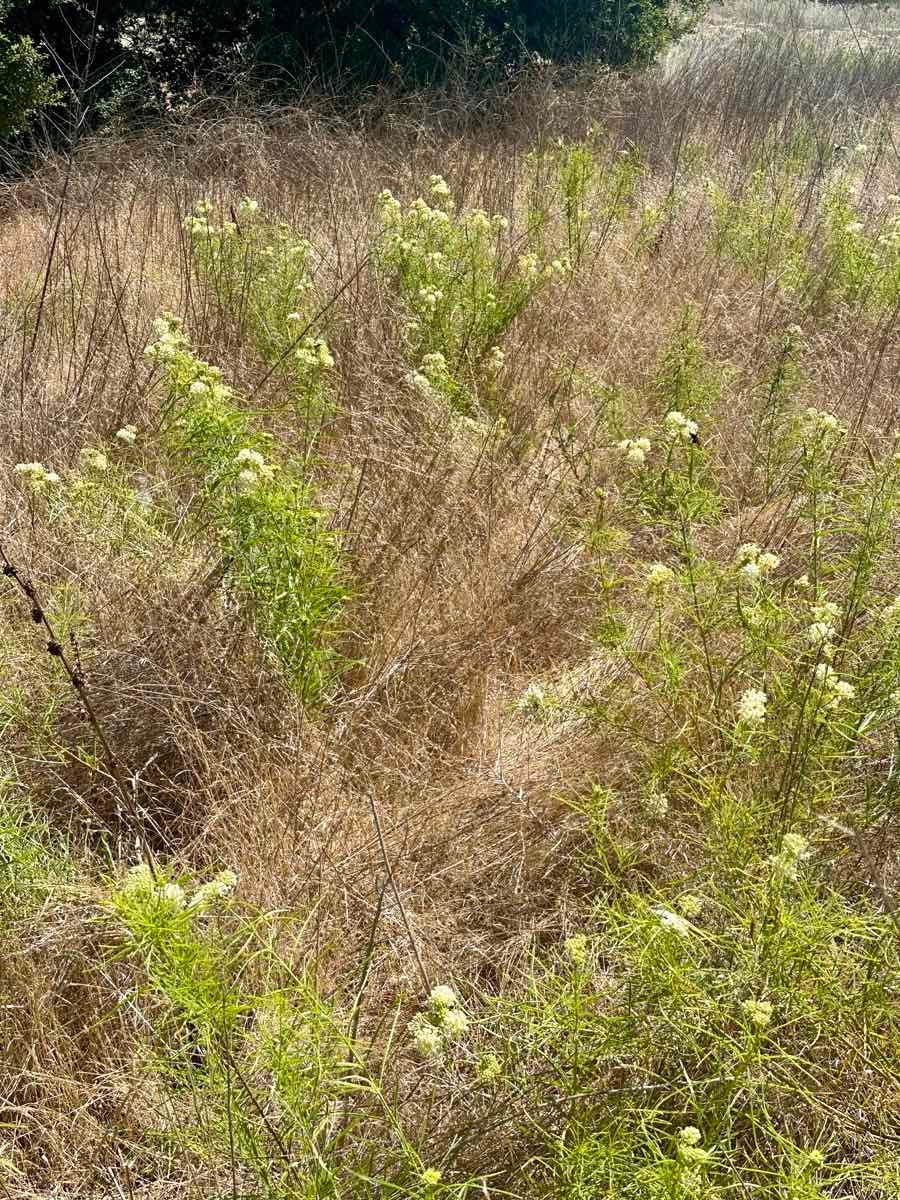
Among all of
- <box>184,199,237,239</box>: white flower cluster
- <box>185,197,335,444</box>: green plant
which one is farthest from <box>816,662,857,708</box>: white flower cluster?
<box>184,199,237,239</box>: white flower cluster

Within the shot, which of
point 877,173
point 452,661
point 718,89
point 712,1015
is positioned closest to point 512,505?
point 452,661

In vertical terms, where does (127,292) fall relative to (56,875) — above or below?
above

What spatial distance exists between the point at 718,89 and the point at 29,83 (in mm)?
5436

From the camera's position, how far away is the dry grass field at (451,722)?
1.61 metres

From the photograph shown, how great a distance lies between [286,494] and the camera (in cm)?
226

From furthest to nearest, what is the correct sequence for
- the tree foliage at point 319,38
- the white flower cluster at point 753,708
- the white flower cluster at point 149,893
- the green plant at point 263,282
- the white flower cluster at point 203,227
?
the tree foliage at point 319,38 < the white flower cluster at point 203,227 < the green plant at point 263,282 < the white flower cluster at point 753,708 < the white flower cluster at point 149,893

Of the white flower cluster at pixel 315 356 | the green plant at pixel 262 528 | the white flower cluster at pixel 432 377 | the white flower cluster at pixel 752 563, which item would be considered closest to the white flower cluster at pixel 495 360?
the white flower cluster at pixel 432 377

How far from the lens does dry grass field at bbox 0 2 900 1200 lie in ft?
5.28

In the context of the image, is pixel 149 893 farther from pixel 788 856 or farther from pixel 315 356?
pixel 315 356

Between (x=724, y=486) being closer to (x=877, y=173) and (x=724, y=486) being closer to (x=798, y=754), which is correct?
(x=798, y=754)

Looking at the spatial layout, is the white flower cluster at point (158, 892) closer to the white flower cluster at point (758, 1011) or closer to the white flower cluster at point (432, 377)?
the white flower cluster at point (758, 1011)

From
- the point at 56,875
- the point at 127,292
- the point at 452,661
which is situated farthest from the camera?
the point at 127,292

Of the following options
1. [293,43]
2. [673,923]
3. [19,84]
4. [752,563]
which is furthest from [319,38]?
[673,923]

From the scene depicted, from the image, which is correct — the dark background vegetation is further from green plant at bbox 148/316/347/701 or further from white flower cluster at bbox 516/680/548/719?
white flower cluster at bbox 516/680/548/719
